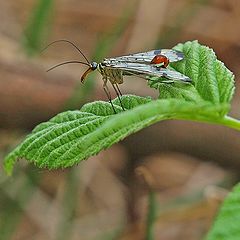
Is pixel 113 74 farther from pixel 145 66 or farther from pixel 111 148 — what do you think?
pixel 111 148

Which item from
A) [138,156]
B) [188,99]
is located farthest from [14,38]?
[188,99]

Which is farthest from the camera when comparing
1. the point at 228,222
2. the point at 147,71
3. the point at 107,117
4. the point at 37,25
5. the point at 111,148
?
the point at 111,148

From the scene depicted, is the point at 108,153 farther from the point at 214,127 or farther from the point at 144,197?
the point at 214,127

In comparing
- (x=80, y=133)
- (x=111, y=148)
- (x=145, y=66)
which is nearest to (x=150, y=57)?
(x=145, y=66)

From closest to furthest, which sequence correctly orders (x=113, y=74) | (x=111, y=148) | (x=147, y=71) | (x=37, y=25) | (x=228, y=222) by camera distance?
(x=228, y=222), (x=147, y=71), (x=113, y=74), (x=37, y=25), (x=111, y=148)

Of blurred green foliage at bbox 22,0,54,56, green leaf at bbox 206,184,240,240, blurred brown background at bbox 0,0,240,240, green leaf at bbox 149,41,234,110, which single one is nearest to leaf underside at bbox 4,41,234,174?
green leaf at bbox 149,41,234,110

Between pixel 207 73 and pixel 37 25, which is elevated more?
pixel 207 73
